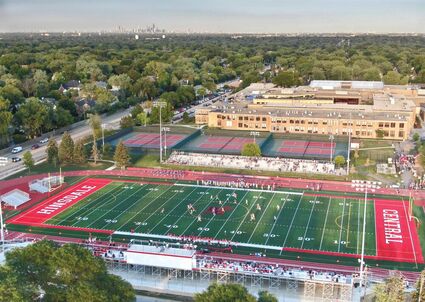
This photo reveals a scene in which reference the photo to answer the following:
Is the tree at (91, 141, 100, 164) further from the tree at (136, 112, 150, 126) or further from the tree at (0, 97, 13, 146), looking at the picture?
the tree at (136, 112, 150, 126)

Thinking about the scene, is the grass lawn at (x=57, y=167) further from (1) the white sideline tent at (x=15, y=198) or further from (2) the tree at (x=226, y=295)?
(2) the tree at (x=226, y=295)

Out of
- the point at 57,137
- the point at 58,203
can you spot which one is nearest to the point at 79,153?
the point at 58,203

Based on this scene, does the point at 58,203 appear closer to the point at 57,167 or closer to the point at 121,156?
the point at 121,156

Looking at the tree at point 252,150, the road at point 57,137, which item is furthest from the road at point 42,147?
the tree at point 252,150

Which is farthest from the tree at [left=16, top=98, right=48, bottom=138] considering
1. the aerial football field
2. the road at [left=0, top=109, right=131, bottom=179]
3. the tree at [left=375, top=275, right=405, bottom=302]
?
the tree at [left=375, top=275, right=405, bottom=302]

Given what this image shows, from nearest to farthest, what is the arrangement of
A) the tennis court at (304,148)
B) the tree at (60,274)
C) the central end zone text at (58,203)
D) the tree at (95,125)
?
1. the tree at (60,274)
2. the central end zone text at (58,203)
3. the tennis court at (304,148)
4. the tree at (95,125)

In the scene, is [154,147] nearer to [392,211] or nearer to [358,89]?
[392,211]
